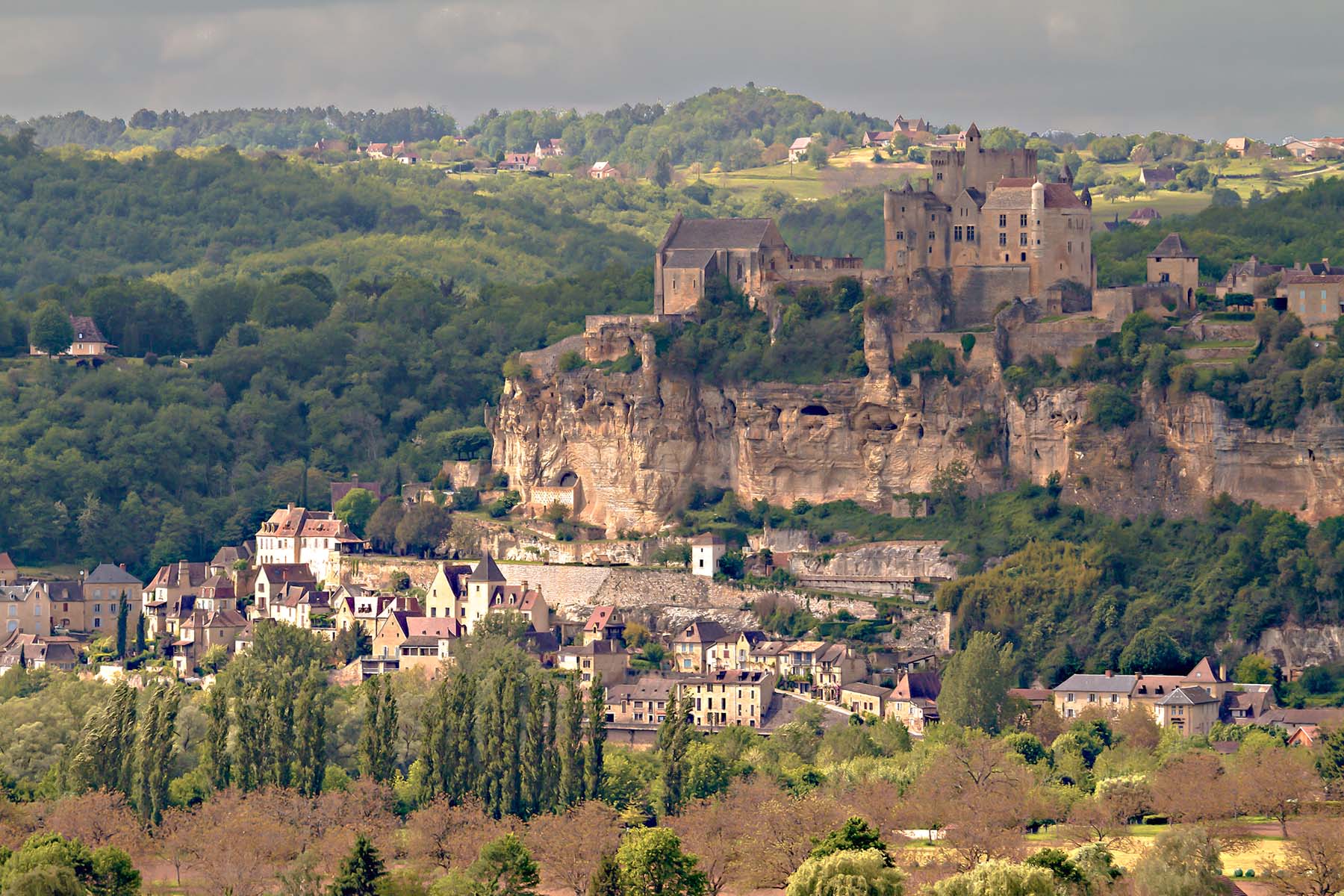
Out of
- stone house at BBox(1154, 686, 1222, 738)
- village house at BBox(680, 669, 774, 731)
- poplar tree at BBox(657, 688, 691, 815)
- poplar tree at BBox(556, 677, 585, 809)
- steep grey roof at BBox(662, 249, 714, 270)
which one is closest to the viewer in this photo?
poplar tree at BBox(556, 677, 585, 809)

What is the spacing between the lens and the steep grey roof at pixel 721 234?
116 m

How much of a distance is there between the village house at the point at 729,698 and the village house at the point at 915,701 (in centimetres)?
379

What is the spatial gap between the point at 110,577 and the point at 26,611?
348 centimetres

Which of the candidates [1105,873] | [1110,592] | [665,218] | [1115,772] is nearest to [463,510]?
[1110,592]

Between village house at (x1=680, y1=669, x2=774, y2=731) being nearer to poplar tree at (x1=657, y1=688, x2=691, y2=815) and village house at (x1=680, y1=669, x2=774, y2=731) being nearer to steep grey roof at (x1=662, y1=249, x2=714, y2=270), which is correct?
poplar tree at (x1=657, y1=688, x2=691, y2=815)

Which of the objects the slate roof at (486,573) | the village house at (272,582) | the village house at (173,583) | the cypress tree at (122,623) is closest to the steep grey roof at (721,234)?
the slate roof at (486,573)

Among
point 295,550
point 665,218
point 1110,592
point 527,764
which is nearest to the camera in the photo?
point 527,764

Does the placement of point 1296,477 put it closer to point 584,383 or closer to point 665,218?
point 584,383

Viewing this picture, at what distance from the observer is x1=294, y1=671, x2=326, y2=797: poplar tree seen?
295 ft

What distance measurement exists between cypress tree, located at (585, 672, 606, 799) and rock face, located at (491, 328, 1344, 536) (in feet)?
69.6

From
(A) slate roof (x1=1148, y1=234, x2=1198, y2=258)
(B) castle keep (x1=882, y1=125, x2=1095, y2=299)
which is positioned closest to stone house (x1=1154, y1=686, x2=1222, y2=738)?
(B) castle keep (x1=882, y1=125, x2=1095, y2=299)

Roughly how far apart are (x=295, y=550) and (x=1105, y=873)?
49.6 m

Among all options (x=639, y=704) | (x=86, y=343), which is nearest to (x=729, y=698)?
(x=639, y=704)

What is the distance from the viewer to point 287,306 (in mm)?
136750
